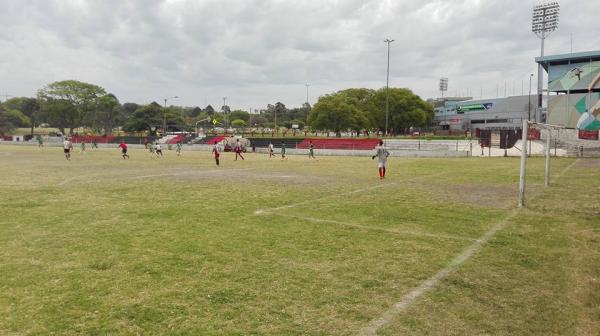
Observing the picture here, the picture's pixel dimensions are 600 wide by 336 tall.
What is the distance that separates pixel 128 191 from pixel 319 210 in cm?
738

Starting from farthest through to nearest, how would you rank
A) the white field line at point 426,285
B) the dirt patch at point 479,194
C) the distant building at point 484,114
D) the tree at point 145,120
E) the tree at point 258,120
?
the tree at point 258,120, the distant building at point 484,114, the tree at point 145,120, the dirt patch at point 479,194, the white field line at point 426,285

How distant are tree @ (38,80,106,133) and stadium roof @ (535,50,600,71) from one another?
98196 millimetres

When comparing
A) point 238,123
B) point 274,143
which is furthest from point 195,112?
point 274,143

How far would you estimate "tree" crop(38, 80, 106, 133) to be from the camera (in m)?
97.1

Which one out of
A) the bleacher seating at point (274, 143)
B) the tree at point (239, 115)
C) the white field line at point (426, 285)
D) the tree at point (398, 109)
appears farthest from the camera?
the tree at point (239, 115)

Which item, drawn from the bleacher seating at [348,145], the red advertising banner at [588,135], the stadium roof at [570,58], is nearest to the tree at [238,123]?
the bleacher seating at [348,145]

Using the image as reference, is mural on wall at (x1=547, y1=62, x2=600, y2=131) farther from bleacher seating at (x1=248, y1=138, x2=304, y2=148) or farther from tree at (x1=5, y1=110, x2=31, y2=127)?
tree at (x1=5, y1=110, x2=31, y2=127)

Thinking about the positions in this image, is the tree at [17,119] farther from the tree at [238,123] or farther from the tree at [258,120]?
the tree at [258,120]

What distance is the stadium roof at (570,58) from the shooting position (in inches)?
2876

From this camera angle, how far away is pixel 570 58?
76.0 meters

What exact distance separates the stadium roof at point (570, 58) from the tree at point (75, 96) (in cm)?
9820

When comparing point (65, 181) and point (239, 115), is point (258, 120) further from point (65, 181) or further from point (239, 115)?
point (65, 181)

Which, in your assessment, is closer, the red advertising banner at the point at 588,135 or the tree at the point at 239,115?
the red advertising banner at the point at 588,135

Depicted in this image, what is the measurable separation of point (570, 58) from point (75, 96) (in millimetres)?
106422
